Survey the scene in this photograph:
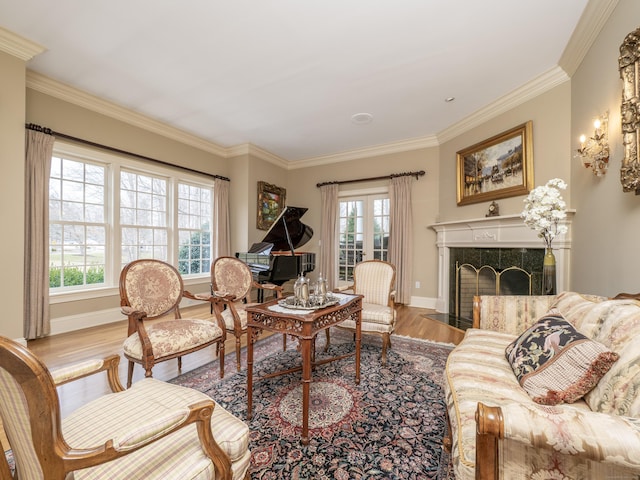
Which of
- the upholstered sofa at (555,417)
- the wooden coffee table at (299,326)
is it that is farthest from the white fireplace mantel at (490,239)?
the wooden coffee table at (299,326)

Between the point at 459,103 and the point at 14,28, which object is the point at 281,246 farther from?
the point at 14,28

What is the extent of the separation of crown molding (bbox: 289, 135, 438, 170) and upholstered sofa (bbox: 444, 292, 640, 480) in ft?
12.5

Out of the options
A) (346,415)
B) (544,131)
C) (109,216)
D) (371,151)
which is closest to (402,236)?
(371,151)

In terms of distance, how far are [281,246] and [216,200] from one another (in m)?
1.69

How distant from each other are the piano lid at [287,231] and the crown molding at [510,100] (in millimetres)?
2692

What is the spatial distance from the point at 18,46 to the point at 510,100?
5.31 meters

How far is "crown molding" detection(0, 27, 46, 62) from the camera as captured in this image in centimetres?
255

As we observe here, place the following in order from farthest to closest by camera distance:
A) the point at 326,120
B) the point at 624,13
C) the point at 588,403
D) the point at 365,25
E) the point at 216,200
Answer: the point at 216,200
the point at 326,120
the point at 365,25
the point at 624,13
the point at 588,403

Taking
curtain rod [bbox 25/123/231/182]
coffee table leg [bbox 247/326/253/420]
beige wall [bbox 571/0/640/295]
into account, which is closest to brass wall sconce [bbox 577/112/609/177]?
beige wall [bbox 571/0/640/295]

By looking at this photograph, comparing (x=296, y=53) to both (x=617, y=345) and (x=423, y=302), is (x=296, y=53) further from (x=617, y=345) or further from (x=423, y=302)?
(x=423, y=302)

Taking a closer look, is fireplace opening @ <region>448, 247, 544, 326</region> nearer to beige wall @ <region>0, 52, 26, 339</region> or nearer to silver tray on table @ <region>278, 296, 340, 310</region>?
silver tray on table @ <region>278, 296, 340, 310</region>

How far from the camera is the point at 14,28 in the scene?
8.21 feet

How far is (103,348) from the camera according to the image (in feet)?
9.73

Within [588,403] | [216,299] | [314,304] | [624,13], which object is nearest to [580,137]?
[624,13]
